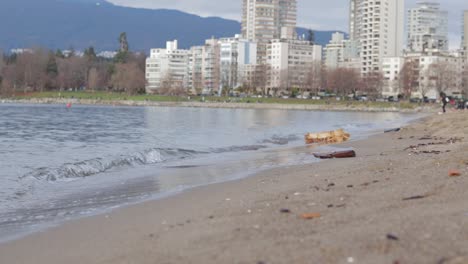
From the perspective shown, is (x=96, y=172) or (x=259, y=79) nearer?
(x=96, y=172)

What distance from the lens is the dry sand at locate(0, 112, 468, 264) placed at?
238 inches

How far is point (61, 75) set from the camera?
164 metres

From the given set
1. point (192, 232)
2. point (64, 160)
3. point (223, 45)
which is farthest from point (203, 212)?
point (223, 45)

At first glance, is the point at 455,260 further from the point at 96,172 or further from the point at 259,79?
the point at 259,79

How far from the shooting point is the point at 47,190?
14.1m

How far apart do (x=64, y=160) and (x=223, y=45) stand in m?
175

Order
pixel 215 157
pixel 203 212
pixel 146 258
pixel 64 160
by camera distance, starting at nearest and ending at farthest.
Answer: pixel 146 258, pixel 203 212, pixel 64 160, pixel 215 157

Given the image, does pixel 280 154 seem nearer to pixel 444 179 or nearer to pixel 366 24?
pixel 444 179

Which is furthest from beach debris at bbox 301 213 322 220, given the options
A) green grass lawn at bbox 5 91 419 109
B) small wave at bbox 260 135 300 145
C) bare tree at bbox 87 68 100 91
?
bare tree at bbox 87 68 100 91

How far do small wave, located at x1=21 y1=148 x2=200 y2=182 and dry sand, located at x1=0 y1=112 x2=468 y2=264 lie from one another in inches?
235

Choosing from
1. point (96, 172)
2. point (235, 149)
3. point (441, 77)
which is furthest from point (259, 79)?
point (96, 172)

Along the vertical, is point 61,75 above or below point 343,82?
above

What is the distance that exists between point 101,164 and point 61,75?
151m

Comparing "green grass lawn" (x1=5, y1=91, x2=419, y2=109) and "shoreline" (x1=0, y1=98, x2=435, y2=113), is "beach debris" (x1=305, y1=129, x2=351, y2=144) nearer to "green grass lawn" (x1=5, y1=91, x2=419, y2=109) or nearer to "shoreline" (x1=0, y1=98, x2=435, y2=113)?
"shoreline" (x1=0, y1=98, x2=435, y2=113)
